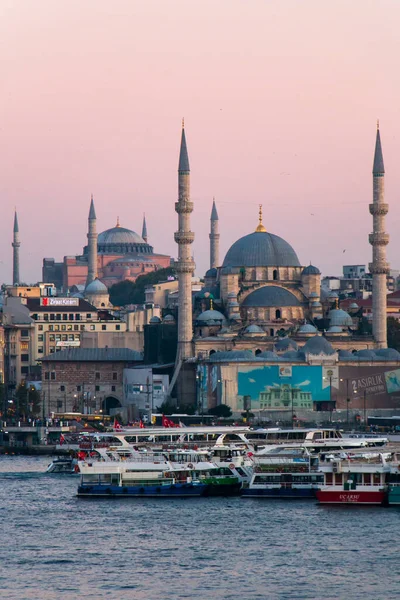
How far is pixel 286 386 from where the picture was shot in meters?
103

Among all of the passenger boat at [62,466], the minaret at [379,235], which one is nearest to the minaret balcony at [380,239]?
the minaret at [379,235]

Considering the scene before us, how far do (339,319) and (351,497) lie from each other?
50.8m

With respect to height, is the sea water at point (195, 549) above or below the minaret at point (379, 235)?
below

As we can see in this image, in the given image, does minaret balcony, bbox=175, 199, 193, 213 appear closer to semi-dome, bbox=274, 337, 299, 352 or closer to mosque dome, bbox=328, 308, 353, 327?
semi-dome, bbox=274, 337, 299, 352

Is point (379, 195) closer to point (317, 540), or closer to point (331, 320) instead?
point (331, 320)

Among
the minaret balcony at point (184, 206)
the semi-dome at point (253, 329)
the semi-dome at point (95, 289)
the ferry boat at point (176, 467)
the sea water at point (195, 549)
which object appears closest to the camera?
the sea water at point (195, 549)

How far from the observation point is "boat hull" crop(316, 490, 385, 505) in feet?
200

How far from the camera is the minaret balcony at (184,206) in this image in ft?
349

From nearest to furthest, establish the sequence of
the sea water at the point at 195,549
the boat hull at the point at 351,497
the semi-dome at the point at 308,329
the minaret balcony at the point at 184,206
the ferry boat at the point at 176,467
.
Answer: the sea water at the point at 195,549, the boat hull at the point at 351,497, the ferry boat at the point at 176,467, the minaret balcony at the point at 184,206, the semi-dome at the point at 308,329

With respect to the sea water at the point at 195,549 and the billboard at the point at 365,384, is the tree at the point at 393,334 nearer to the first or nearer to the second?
the billboard at the point at 365,384

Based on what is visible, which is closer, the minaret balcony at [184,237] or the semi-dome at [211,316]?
the minaret balcony at [184,237]

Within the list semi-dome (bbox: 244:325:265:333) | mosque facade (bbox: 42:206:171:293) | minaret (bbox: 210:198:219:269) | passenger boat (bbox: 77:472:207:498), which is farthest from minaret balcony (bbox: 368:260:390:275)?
mosque facade (bbox: 42:206:171:293)

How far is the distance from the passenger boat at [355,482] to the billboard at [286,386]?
134 feet

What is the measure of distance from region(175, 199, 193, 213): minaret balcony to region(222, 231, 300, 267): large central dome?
9264 mm
